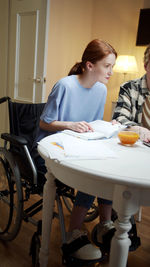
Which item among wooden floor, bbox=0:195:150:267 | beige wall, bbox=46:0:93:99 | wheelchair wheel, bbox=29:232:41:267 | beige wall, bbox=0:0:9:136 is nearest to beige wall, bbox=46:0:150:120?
beige wall, bbox=46:0:93:99

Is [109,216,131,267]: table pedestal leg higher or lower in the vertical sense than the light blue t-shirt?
lower

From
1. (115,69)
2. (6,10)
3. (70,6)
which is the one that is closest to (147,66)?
(115,69)

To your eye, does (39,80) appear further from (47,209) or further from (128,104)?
(47,209)

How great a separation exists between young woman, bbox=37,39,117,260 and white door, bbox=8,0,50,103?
1.42m

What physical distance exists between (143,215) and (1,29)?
8.82 ft

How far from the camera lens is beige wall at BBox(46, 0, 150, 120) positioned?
299 centimetres

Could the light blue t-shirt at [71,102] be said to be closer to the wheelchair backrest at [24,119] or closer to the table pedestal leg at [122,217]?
the wheelchair backrest at [24,119]

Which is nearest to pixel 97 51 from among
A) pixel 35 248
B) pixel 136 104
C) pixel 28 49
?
pixel 136 104

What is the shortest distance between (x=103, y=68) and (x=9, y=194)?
92cm

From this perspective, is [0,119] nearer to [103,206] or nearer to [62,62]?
[62,62]

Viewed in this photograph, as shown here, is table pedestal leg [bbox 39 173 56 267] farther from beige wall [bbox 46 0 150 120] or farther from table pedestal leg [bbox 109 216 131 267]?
beige wall [bbox 46 0 150 120]

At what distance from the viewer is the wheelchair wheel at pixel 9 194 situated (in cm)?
129

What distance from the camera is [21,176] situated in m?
1.42

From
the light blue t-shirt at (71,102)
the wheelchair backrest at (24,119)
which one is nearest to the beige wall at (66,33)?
the wheelchair backrest at (24,119)
